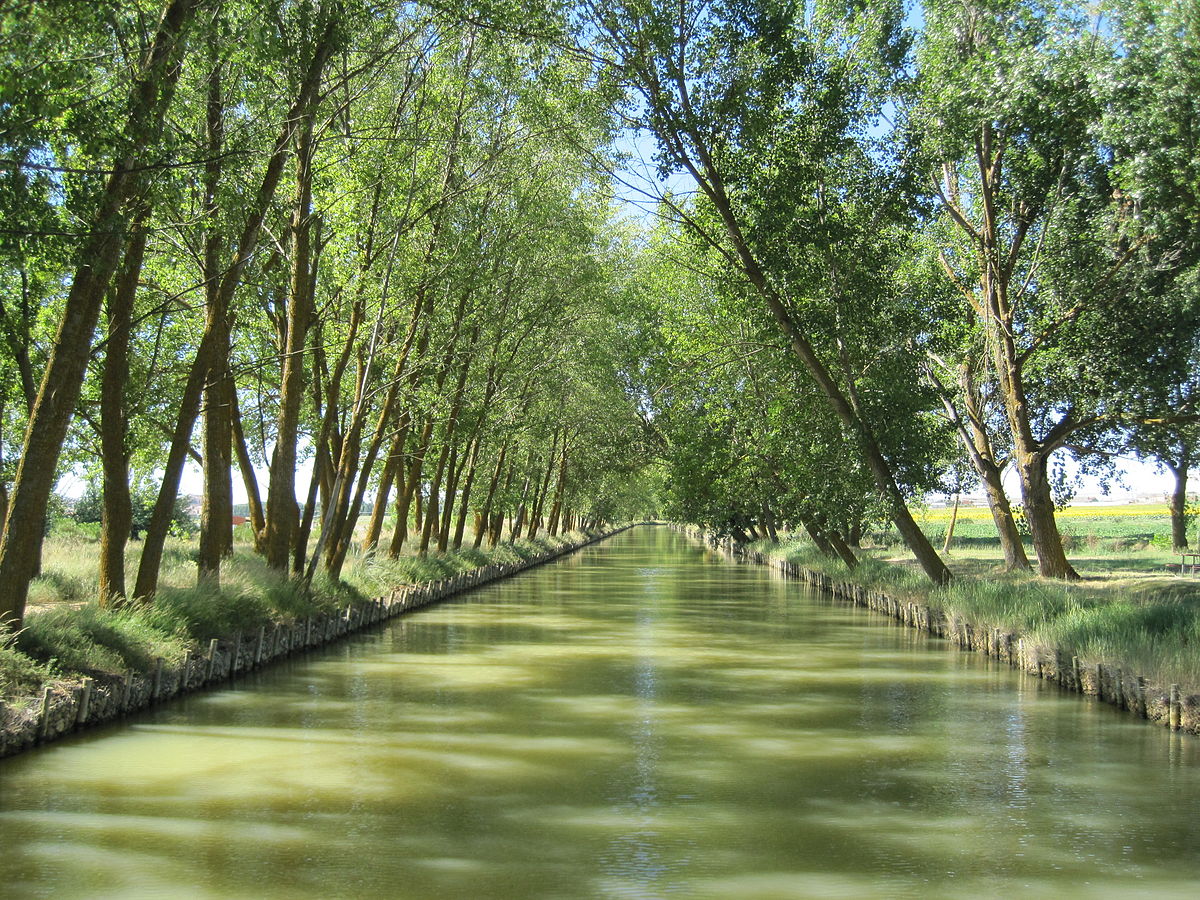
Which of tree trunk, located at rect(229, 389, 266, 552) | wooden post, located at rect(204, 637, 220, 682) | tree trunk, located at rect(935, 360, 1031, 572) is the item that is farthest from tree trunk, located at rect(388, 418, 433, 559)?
wooden post, located at rect(204, 637, 220, 682)

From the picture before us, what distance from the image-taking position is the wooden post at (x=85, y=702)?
457 inches

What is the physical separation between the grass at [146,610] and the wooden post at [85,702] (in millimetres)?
279

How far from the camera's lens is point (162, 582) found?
17.9 metres

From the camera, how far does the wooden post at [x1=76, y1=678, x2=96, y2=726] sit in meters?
11.6

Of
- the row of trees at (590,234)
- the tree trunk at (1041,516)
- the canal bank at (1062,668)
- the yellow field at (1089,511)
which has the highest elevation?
the row of trees at (590,234)

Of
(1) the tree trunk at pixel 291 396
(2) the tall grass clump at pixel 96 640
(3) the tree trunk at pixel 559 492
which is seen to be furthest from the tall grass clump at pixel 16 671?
(3) the tree trunk at pixel 559 492

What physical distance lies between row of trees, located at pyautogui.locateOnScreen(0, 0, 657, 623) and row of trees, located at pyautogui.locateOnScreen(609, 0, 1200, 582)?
9.24 ft

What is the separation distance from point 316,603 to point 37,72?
1331 cm

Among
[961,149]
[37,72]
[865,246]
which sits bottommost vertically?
[37,72]

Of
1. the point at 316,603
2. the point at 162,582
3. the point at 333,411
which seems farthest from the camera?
the point at 333,411

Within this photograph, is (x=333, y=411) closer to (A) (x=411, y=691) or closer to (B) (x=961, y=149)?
(A) (x=411, y=691)

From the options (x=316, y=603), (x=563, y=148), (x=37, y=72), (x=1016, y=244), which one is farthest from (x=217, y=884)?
(x=1016, y=244)

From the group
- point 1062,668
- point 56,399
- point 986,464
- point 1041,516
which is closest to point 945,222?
point 986,464

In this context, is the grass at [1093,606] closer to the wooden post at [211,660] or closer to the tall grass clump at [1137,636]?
the tall grass clump at [1137,636]
